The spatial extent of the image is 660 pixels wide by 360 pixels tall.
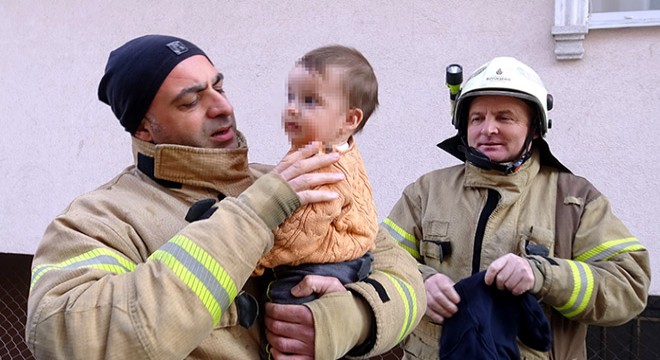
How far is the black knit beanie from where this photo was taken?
163 cm

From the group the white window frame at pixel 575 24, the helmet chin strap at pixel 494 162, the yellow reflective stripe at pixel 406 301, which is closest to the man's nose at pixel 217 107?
the yellow reflective stripe at pixel 406 301

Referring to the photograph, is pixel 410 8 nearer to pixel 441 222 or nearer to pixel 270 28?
pixel 270 28

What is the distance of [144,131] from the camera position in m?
1.71

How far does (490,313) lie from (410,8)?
252 centimetres

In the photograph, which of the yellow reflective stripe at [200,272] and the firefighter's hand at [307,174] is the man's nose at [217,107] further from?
the yellow reflective stripe at [200,272]

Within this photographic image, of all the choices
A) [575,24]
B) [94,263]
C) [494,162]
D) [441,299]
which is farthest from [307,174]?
[575,24]

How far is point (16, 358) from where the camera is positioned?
18.6ft

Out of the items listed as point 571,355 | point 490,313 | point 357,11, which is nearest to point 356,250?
point 490,313

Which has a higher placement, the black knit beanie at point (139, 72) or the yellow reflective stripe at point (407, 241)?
the black knit beanie at point (139, 72)

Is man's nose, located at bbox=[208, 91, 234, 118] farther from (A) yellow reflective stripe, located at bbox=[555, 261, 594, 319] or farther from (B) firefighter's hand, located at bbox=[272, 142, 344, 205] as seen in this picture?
(A) yellow reflective stripe, located at bbox=[555, 261, 594, 319]

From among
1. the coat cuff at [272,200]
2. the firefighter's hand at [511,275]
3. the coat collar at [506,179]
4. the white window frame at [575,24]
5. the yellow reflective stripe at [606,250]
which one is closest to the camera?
the coat cuff at [272,200]

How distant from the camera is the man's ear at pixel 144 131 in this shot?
1696 mm

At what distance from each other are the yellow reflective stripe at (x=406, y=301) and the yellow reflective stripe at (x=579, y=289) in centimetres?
74

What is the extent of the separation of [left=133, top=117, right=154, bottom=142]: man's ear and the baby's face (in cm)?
33
